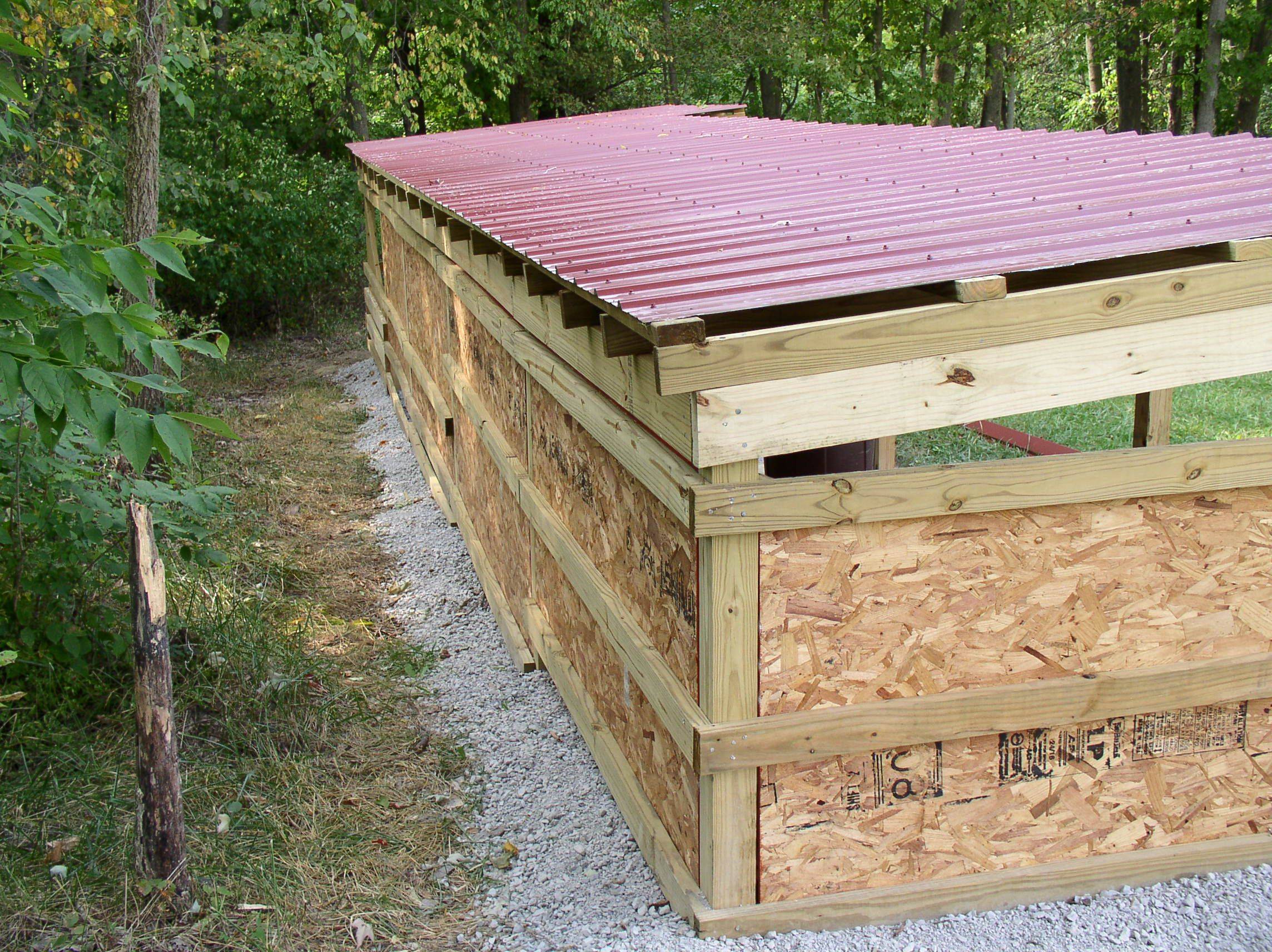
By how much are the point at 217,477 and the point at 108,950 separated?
20.3 ft

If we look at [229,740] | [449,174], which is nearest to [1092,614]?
[229,740]

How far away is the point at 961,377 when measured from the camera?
10.6ft

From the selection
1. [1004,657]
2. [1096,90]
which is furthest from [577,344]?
[1096,90]

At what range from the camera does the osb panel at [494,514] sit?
6.13 m

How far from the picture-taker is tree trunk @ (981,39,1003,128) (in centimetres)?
2339

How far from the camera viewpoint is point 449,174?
798 cm

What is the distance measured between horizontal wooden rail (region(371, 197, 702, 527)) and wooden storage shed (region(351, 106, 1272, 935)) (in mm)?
21

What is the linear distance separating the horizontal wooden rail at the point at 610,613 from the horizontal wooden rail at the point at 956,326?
112cm

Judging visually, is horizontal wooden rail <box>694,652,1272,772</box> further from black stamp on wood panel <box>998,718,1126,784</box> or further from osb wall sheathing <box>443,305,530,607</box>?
osb wall sheathing <box>443,305,530,607</box>

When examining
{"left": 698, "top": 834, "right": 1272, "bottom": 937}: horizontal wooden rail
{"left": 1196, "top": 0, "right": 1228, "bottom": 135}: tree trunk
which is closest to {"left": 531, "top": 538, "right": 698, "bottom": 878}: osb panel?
{"left": 698, "top": 834, "right": 1272, "bottom": 937}: horizontal wooden rail

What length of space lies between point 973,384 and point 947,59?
21616mm

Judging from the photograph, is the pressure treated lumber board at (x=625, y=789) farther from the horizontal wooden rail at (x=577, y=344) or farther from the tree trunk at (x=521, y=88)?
the tree trunk at (x=521, y=88)

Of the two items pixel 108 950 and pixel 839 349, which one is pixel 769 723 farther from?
pixel 108 950

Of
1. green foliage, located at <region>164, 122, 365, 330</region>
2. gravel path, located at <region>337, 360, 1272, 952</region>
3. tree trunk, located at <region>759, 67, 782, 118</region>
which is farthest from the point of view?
tree trunk, located at <region>759, 67, 782, 118</region>
